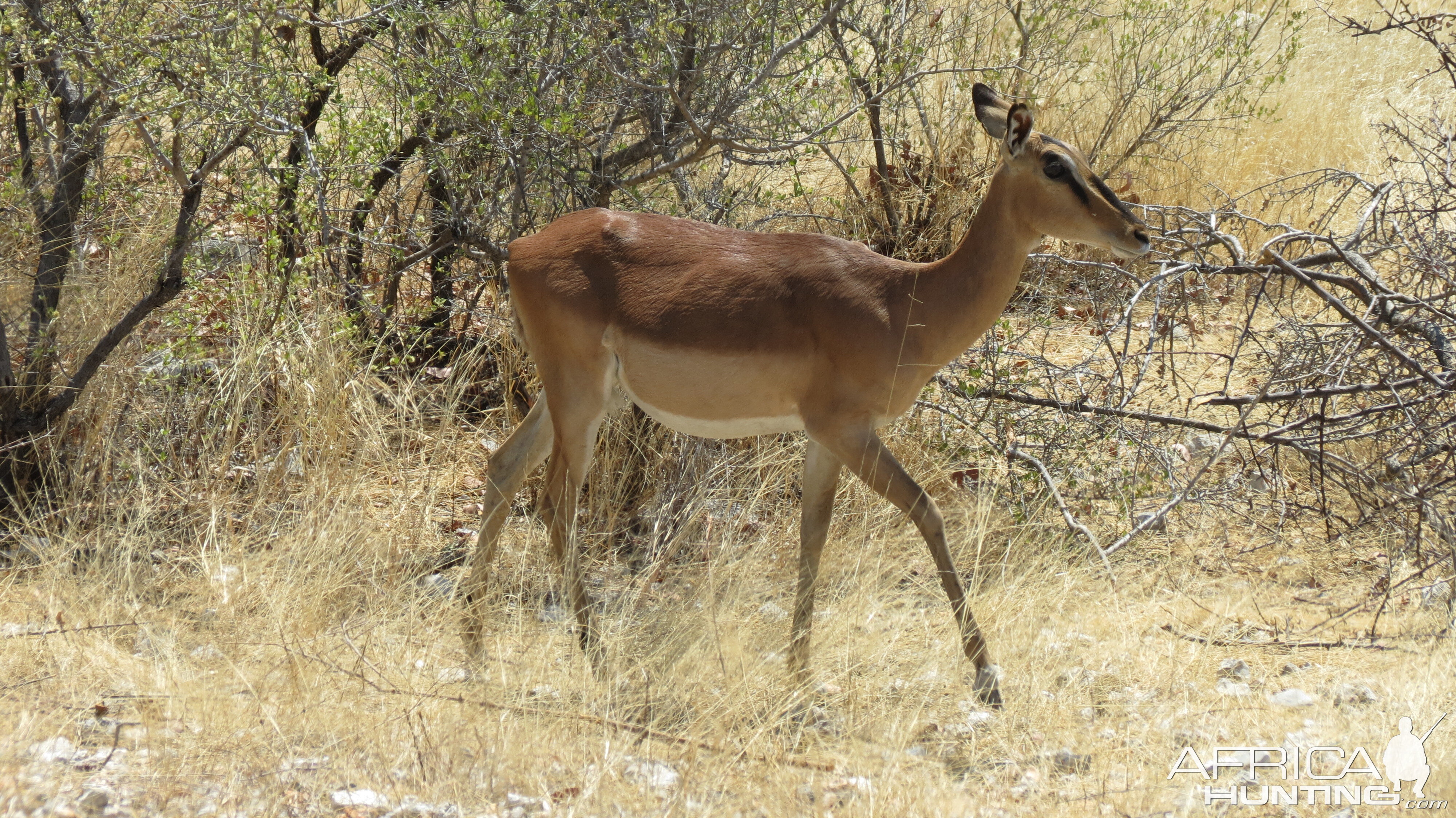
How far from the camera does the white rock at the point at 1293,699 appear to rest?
4414mm

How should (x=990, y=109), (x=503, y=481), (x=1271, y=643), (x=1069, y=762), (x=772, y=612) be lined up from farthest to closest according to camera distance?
(x=772, y=612) < (x=503, y=481) < (x=1271, y=643) < (x=990, y=109) < (x=1069, y=762)

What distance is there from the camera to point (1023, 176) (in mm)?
4465

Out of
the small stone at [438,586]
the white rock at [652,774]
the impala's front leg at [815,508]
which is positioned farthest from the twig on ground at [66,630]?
the impala's front leg at [815,508]

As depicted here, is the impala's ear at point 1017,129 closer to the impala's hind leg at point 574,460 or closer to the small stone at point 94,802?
the impala's hind leg at point 574,460

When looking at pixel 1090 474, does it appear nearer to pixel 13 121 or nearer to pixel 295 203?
pixel 295 203

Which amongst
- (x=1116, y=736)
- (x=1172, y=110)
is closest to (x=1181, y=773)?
(x=1116, y=736)

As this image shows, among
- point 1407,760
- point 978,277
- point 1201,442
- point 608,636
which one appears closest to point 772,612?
point 608,636

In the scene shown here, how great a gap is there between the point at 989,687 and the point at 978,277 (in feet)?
4.86

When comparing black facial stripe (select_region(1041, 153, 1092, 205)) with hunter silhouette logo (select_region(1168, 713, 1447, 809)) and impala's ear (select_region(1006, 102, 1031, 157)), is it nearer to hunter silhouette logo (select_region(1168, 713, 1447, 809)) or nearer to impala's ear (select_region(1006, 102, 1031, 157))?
impala's ear (select_region(1006, 102, 1031, 157))

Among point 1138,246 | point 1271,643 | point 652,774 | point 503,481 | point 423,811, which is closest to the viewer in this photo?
point 423,811

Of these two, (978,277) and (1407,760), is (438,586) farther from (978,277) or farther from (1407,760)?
(1407,760)

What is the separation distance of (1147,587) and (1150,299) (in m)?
2.68

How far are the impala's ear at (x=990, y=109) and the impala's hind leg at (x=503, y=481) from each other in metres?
2.05

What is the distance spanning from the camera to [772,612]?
17.4 feet
